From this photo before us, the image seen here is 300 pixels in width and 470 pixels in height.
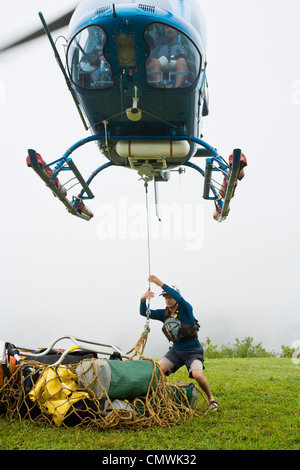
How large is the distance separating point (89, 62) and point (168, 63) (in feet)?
3.28

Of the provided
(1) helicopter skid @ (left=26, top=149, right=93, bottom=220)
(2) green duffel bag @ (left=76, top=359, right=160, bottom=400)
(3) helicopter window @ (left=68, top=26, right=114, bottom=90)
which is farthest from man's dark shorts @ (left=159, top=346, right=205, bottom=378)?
(3) helicopter window @ (left=68, top=26, right=114, bottom=90)

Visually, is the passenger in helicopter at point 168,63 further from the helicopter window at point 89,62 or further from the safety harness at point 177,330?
the safety harness at point 177,330

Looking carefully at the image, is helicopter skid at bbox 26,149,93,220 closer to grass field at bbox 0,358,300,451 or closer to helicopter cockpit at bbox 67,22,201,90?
helicopter cockpit at bbox 67,22,201,90

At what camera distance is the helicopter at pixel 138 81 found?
16.3ft

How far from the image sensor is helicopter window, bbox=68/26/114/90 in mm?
5201

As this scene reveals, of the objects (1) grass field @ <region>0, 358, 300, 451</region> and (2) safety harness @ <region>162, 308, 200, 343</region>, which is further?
(2) safety harness @ <region>162, 308, 200, 343</region>

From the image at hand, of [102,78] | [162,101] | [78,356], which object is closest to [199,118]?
[162,101]

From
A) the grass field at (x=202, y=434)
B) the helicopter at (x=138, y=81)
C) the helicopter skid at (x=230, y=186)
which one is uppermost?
the helicopter at (x=138, y=81)

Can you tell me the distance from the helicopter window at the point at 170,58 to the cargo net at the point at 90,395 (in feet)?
11.0

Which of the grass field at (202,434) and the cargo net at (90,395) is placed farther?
the cargo net at (90,395)

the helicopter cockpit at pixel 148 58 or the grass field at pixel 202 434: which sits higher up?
the helicopter cockpit at pixel 148 58

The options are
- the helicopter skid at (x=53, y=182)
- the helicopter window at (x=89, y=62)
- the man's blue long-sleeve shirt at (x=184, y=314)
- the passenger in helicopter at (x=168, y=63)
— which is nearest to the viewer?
the man's blue long-sleeve shirt at (x=184, y=314)

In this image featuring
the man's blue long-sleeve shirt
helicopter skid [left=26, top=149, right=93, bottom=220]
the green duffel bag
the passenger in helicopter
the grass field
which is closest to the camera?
the grass field

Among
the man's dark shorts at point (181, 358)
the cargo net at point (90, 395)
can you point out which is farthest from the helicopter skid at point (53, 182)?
the man's dark shorts at point (181, 358)
